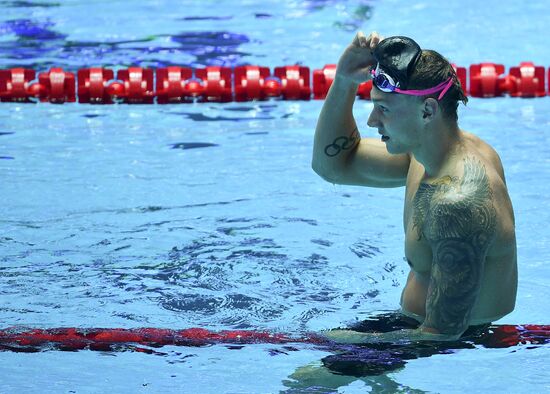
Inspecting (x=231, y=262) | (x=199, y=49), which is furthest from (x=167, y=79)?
(x=231, y=262)

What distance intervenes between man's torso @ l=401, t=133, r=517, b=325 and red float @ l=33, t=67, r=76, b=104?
216 inches

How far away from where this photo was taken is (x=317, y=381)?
363 cm

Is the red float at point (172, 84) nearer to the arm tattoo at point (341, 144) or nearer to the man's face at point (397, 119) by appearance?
the arm tattoo at point (341, 144)

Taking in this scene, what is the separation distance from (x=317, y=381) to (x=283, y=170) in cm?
359

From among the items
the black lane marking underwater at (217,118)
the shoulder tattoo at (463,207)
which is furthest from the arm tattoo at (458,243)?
the black lane marking underwater at (217,118)

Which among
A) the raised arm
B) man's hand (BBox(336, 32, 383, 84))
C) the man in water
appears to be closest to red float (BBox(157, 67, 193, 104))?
the raised arm

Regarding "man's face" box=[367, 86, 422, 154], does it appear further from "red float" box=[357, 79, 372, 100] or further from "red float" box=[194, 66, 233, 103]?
"red float" box=[194, 66, 233, 103]

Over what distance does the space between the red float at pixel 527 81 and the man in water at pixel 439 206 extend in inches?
204

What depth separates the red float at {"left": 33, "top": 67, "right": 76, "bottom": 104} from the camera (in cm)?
886

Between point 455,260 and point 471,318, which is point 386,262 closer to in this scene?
point 471,318

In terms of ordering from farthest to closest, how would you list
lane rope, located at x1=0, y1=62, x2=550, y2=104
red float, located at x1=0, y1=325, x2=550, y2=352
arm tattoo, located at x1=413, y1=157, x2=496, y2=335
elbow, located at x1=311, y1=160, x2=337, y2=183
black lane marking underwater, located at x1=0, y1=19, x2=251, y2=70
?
black lane marking underwater, located at x1=0, y1=19, x2=251, y2=70 < lane rope, located at x1=0, y1=62, x2=550, y2=104 < elbow, located at x1=311, y1=160, x2=337, y2=183 < red float, located at x1=0, y1=325, x2=550, y2=352 < arm tattoo, located at x1=413, y1=157, x2=496, y2=335

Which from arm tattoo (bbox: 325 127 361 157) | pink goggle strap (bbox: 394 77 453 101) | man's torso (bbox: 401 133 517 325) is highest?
pink goggle strap (bbox: 394 77 453 101)

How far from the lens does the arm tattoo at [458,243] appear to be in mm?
3377

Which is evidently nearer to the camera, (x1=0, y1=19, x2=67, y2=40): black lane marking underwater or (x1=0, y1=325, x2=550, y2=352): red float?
(x1=0, y1=325, x2=550, y2=352): red float
